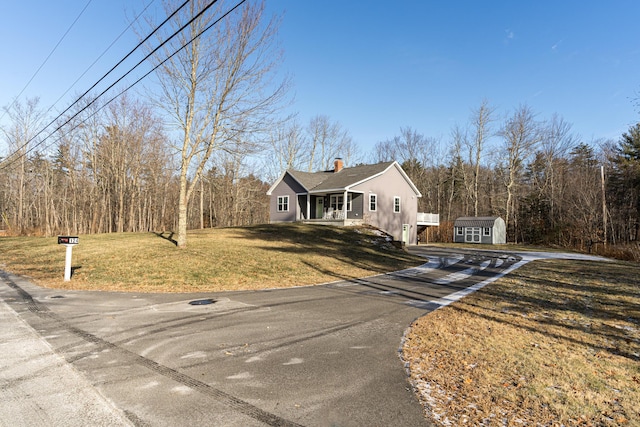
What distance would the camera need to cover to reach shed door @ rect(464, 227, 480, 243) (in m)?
36.9

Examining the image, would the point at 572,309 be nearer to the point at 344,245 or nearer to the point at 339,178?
the point at 344,245

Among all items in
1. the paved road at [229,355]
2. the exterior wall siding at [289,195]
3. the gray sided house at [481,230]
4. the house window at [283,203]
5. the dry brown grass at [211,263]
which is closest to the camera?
the paved road at [229,355]

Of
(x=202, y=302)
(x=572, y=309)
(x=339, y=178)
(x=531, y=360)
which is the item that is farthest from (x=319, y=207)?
(x=531, y=360)

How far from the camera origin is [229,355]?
15.5ft

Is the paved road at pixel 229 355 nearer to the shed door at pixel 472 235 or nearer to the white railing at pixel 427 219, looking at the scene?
the white railing at pixel 427 219

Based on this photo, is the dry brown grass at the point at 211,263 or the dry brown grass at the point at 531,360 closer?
the dry brown grass at the point at 531,360

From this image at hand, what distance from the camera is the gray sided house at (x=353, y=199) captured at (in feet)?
90.4

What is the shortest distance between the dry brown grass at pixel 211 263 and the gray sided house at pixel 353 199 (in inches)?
273

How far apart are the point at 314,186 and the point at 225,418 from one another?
88.9ft

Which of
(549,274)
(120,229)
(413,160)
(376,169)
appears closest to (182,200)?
(549,274)

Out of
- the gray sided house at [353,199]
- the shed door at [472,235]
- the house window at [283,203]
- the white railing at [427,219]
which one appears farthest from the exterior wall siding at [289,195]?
the shed door at [472,235]

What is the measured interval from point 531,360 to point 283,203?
2768 centimetres

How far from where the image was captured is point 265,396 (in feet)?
11.6

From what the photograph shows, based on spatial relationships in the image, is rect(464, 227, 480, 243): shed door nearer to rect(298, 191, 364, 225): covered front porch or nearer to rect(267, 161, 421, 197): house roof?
rect(267, 161, 421, 197): house roof
